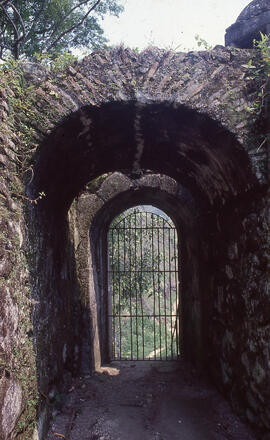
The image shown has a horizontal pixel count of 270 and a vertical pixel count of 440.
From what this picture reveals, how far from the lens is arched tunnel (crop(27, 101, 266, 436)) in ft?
8.92

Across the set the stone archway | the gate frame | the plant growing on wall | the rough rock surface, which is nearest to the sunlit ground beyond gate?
the gate frame

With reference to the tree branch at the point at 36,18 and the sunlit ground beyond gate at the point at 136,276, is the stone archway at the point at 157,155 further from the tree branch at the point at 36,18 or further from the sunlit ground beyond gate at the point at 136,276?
the tree branch at the point at 36,18

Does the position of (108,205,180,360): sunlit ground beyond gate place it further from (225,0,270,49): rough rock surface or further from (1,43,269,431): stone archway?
(225,0,270,49): rough rock surface

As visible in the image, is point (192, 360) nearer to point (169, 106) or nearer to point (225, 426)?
point (225, 426)

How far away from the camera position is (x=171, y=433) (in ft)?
10.2

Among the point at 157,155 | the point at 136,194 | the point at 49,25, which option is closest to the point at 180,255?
the point at 136,194

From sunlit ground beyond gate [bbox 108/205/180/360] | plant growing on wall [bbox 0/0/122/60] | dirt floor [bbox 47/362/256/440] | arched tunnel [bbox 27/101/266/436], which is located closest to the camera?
arched tunnel [bbox 27/101/266/436]

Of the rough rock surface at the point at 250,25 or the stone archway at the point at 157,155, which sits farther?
the rough rock surface at the point at 250,25

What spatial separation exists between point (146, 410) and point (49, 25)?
10369mm

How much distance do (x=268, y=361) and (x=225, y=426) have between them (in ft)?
3.30

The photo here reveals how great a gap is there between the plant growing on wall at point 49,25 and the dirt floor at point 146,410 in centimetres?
832

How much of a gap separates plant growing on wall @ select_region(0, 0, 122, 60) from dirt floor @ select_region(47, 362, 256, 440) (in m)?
8.32

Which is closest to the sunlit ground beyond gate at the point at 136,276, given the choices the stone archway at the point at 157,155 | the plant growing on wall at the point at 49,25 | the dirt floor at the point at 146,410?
the dirt floor at the point at 146,410

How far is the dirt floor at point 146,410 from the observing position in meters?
3.06
